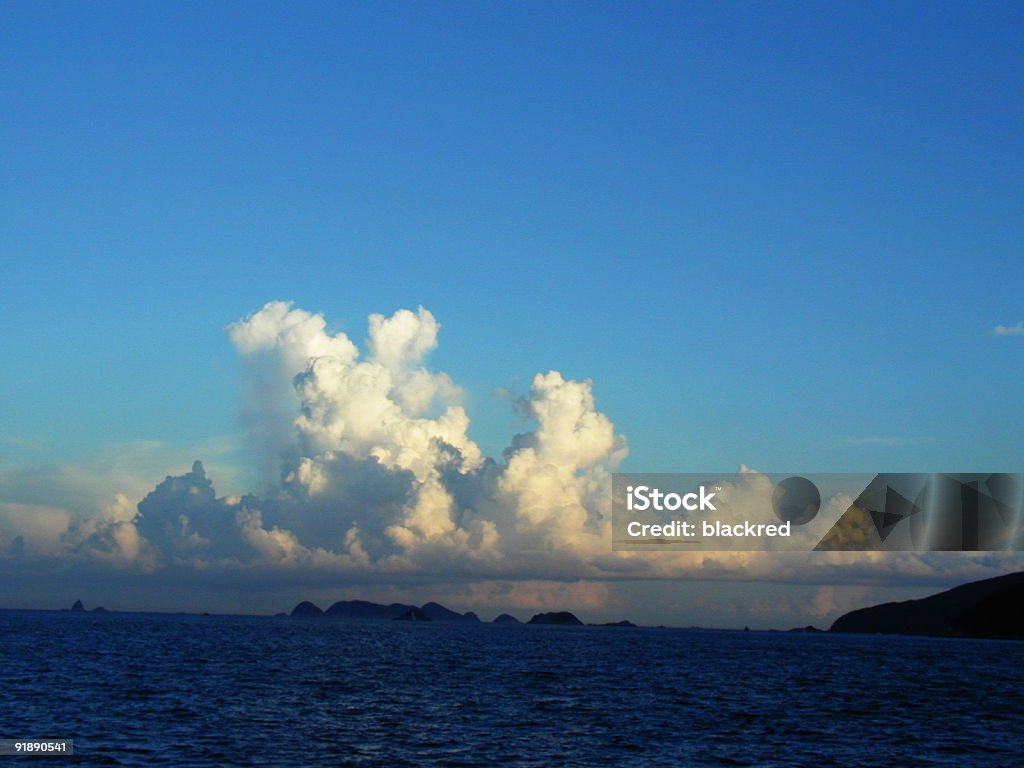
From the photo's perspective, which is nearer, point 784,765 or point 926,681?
point 784,765

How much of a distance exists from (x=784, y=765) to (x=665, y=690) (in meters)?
47.0

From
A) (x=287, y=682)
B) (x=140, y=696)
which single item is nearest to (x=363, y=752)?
(x=140, y=696)

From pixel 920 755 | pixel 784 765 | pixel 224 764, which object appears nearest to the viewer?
pixel 224 764

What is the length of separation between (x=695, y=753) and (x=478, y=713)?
2180cm

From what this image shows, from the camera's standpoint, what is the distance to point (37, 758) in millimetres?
49562

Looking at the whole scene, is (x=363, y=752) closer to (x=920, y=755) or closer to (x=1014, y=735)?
(x=920, y=755)

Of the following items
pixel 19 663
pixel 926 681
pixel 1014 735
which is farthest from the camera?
pixel 926 681

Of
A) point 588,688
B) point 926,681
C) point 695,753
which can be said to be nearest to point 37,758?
point 695,753

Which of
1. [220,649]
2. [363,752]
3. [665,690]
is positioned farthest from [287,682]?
[220,649]

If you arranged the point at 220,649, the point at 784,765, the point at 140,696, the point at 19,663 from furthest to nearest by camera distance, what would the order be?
1. the point at 220,649
2. the point at 19,663
3. the point at 140,696
4. the point at 784,765

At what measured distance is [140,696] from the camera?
7869 centimetres

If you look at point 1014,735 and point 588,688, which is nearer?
point 1014,735

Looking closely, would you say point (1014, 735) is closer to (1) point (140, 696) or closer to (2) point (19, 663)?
(1) point (140, 696)

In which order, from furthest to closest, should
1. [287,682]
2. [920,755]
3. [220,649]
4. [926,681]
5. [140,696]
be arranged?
[220,649] → [926,681] → [287,682] → [140,696] → [920,755]
